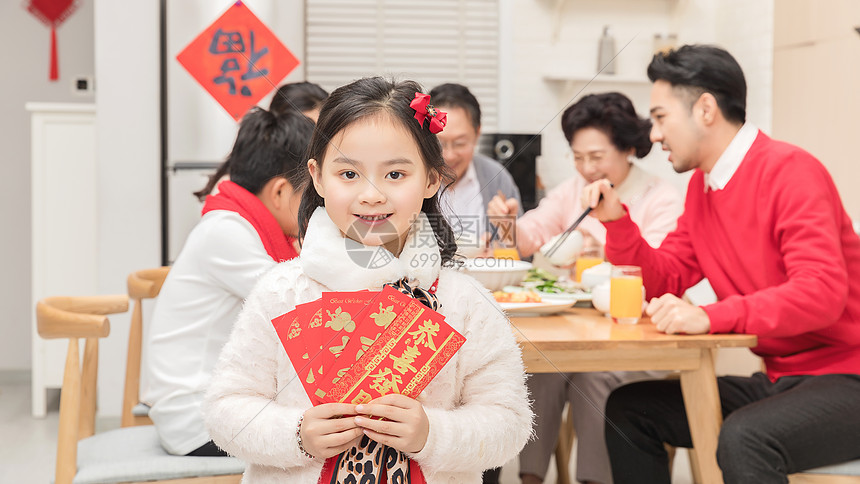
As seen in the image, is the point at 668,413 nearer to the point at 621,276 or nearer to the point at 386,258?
the point at 621,276

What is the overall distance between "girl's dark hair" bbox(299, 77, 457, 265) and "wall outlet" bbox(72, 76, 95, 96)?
3402 mm

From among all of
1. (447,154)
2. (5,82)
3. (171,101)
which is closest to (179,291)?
(447,154)

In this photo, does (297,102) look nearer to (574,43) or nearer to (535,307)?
(535,307)

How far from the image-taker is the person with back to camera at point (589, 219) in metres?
2.22

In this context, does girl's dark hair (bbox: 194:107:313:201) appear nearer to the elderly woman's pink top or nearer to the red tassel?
the elderly woman's pink top

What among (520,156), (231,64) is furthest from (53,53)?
(520,156)

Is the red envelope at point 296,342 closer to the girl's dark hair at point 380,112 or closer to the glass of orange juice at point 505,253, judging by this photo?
the girl's dark hair at point 380,112

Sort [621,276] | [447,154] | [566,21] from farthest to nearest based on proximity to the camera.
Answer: [566,21], [447,154], [621,276]

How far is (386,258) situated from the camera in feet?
3.31

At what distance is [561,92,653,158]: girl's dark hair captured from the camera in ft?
8.01

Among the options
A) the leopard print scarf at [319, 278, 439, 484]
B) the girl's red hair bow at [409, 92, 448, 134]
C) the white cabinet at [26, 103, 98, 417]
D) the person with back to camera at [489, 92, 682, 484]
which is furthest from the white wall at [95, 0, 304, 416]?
the leopard print scarf at [319, 278, 439, 484]

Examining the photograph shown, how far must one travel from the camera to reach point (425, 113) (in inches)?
39.5

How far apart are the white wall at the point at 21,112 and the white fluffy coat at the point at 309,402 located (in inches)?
139

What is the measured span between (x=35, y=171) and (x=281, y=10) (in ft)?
4.10
